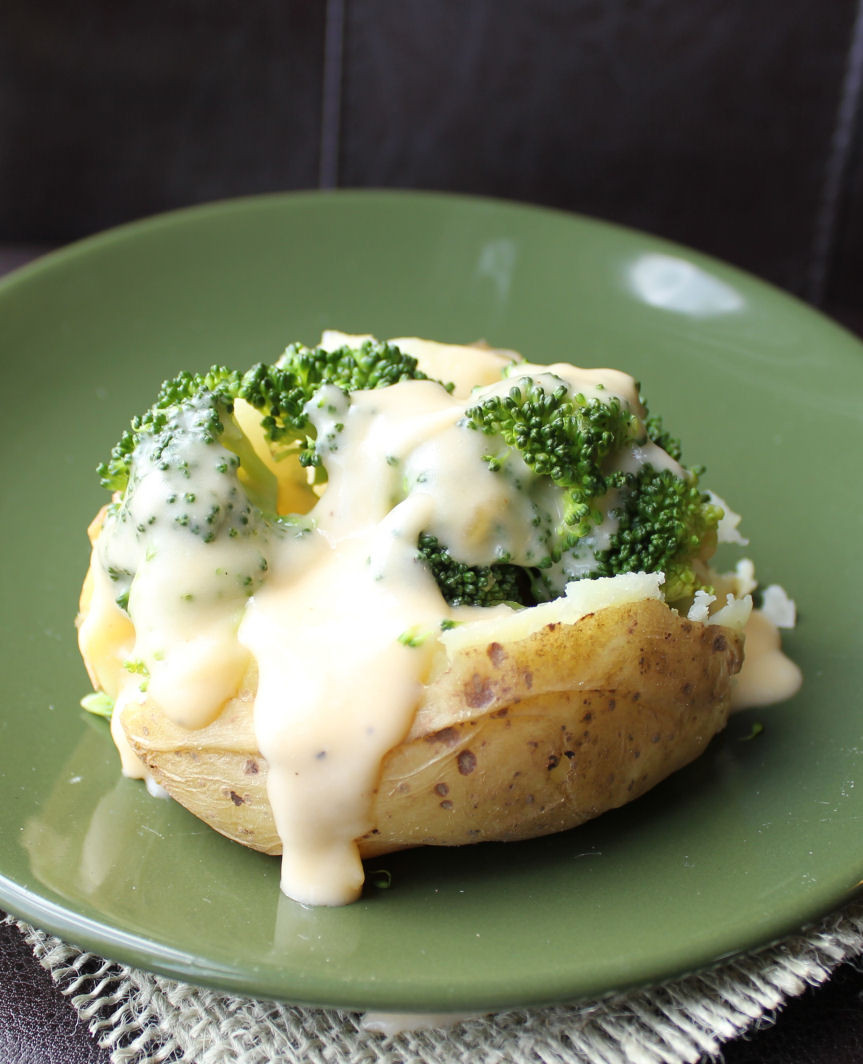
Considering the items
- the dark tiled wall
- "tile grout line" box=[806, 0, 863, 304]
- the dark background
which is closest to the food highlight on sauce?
the dark background

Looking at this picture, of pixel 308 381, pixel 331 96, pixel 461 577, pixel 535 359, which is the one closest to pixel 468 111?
pixel 331 96

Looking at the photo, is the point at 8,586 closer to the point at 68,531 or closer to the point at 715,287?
the point at 68,531

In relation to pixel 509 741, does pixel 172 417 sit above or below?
above

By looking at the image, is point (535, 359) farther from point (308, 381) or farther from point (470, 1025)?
point (470, 1025)

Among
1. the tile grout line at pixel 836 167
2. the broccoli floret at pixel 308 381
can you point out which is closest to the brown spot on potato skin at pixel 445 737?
the broccoli floret at pixel 308 381

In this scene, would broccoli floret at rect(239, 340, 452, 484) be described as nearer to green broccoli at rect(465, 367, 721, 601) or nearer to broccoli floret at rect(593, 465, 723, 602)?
green broccoli at rect(465, 367, 721, 601)

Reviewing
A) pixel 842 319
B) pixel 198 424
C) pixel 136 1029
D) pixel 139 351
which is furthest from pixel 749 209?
pixel 136 1029
